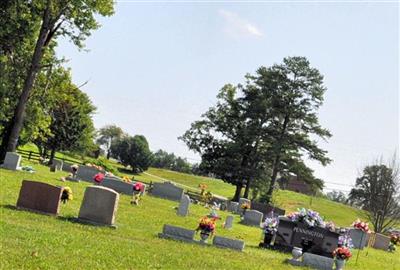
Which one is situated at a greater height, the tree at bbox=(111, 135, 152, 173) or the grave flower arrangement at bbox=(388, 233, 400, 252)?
the tree at bbox=(111, 135, 152, 173)

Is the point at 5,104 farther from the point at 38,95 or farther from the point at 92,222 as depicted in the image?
the point at 92,222

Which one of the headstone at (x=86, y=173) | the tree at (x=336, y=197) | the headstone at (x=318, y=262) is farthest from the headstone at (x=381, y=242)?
the tree at (x=336, y=197)

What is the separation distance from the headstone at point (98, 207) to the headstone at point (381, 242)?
77.0ft

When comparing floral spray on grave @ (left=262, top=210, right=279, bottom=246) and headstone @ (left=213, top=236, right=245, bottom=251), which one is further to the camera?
floral spray on grave @ (left=262, top=210, right=279, bottom=246)

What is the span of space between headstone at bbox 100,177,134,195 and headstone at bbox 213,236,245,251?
1611cm

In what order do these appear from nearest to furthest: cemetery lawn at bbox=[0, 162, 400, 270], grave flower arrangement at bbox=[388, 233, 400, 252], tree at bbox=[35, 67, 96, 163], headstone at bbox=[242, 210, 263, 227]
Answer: cemetery lawn at bbox=[0, 162, 400, 270], headstone at bbox=[242, 210, 263, 227], grave flower arrangement at bbox=[388, 233, 400, 252], tree at bbox=[35, 67, 96, 163]

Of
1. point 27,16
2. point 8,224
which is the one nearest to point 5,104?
point 27,16

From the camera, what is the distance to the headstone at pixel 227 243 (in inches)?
625

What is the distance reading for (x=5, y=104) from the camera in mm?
34719

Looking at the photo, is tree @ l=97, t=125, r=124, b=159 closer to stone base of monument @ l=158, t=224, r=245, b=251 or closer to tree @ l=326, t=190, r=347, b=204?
tree @ l=326, t=190, r=347, b=204

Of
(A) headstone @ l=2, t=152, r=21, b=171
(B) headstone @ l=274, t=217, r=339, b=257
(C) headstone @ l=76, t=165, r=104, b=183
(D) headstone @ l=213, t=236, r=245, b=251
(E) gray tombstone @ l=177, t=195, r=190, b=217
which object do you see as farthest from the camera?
(C) headstone @ l=76, t=165, r=104, b=183

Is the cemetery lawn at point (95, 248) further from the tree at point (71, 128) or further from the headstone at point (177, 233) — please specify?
the tree at point (71, 128)

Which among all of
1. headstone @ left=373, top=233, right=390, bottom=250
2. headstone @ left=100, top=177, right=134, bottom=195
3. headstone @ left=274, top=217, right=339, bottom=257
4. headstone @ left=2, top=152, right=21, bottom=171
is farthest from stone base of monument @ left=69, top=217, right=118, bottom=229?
headstone @ left=373, top=233, right=390, bottom=250

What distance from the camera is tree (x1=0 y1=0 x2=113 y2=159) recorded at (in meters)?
30.0
